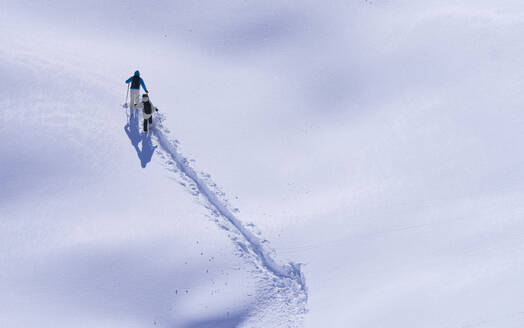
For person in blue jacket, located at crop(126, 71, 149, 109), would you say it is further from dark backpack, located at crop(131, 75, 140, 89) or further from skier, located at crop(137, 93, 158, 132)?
skier, located at crop(137, 93, 158, 132)

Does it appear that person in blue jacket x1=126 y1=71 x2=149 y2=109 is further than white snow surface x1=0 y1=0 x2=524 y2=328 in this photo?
Yes

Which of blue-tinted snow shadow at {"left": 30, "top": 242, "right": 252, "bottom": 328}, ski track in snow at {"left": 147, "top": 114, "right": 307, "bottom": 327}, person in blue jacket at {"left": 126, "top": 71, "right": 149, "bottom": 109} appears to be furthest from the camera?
person in blue jacket at {"left": 126, "top": 71, "right": 149, "bottom": 109}

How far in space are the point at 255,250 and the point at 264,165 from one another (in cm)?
327

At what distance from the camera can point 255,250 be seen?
15.8 metres

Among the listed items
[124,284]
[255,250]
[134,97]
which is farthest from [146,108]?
[255,250]

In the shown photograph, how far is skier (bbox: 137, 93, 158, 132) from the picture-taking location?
16.2 m

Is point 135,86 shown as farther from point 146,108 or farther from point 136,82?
point 146,108

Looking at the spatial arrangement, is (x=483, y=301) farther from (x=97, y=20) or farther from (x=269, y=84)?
(x=97, y=20)

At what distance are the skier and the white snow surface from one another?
48cm

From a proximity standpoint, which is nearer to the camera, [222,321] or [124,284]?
[124,284]

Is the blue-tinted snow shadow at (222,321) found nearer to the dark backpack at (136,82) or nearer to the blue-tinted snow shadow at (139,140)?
the blue-tinted snow shadow at (139,140)

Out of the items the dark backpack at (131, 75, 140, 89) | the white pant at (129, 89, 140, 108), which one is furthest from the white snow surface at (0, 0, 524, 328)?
the dark backpack at (131, 75, 140, 89)

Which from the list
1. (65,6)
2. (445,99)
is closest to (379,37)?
(445,99)

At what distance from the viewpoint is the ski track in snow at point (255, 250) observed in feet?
50.2
